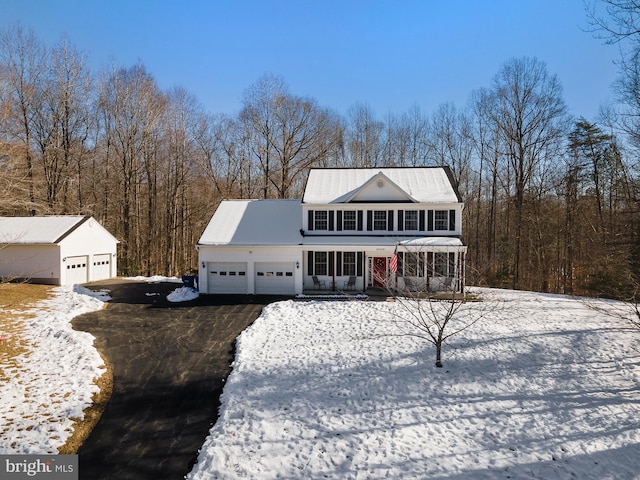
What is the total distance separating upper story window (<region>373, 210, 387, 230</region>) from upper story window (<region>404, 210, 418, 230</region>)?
3.96 ft

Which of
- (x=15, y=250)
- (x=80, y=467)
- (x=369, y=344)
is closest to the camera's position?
(x=80, y=467)

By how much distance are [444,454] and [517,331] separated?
743cm

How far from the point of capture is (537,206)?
2741 cm

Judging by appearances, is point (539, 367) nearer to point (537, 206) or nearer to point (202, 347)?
point (202, 347)

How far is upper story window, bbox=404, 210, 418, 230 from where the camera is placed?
2031 cm

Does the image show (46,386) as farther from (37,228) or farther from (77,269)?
(37,228)

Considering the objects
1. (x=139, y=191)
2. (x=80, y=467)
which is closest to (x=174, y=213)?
(x=139, y=191)

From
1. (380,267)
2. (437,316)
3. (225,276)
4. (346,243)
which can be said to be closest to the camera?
(437,316)

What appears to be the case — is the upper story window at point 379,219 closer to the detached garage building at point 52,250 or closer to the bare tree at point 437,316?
the bare tree at point 437,316

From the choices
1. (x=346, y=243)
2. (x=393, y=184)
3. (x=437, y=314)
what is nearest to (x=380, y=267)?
(x=346, y=243)

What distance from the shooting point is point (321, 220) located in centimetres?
2092

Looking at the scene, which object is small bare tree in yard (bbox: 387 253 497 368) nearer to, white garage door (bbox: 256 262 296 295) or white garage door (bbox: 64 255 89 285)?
white garage door (bbox: 256 262 296 295)

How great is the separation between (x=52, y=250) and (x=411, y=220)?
71.2ft

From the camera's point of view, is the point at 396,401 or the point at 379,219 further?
the point at 379,219
